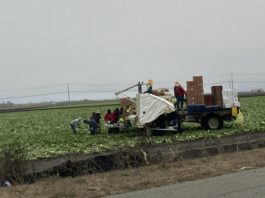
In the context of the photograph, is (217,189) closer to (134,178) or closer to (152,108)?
(134,178)

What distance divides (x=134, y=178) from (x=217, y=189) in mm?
2593

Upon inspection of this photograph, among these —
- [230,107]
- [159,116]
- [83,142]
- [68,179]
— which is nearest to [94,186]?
[68,179]

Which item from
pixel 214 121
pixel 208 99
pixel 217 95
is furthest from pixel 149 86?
pixel 214 121

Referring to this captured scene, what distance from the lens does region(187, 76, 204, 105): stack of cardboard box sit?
82.4 feet

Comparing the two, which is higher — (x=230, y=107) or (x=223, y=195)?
(x=230, y=107)

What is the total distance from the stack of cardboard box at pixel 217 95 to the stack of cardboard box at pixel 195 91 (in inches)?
28.1

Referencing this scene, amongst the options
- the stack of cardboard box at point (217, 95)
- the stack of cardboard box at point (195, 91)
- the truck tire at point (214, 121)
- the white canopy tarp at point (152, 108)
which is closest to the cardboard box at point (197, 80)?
the stack of cardboard box at point (195, 91)

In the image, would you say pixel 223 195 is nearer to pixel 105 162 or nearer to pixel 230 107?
pixel 105 162

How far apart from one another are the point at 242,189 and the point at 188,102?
51.2 ft

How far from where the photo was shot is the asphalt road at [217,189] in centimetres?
948

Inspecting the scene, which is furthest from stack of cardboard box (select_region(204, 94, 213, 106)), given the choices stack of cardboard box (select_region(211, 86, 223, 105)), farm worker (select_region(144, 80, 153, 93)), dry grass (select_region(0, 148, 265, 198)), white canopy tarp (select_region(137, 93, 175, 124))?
dry grass (select_region(0, 148, 265, 198))

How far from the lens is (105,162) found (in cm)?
1380

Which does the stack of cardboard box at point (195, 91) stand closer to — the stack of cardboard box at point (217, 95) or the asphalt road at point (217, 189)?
the stack of cardboard box at point (217, 95)

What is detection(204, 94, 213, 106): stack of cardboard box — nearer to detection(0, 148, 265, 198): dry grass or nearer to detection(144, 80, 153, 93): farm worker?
detection(144, 80, 153, 93): farm worker
